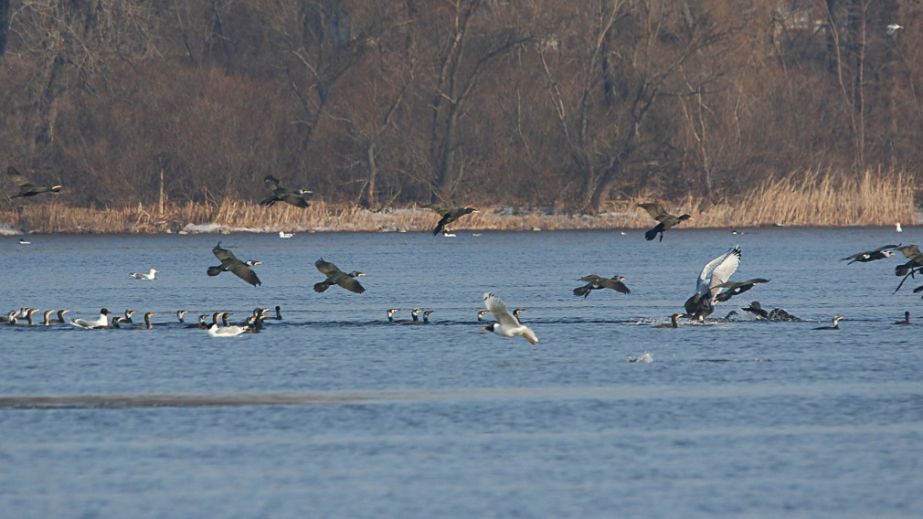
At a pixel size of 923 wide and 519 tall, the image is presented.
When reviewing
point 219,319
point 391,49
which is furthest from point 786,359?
point 391,49

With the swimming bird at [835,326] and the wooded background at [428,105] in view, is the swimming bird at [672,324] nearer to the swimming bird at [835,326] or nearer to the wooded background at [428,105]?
the swimming bird at [835,326]

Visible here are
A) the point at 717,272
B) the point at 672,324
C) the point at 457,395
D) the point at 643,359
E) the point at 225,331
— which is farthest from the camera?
the point at 672,324

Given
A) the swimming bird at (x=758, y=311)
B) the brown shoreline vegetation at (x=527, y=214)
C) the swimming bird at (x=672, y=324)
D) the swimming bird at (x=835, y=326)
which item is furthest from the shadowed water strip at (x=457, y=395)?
the brown shoreline vegetation at (x=527, y=214)

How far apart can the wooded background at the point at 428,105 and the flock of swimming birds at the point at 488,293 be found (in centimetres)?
2736

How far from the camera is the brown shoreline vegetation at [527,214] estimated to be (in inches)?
2023

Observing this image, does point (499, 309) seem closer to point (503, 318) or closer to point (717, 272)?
point (503, 318)

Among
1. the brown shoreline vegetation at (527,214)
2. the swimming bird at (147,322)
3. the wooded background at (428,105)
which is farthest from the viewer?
the wooded background at (428,105)

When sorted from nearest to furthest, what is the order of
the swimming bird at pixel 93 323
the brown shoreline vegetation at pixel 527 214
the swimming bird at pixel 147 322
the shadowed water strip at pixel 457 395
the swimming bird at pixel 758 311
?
the shadowed water strip at pixel 457 395, the swimming bird at pixel 147 322, the swimming bird at pixel 93 323, the swimming bird at pixel 758 311, the brown shoreline vegetation at pixel 527 214

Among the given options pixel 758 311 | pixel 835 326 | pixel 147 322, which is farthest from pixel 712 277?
pixel 147 322

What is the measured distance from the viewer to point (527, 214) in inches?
2244

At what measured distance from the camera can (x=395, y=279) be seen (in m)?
36.9

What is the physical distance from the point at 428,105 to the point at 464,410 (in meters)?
40.3

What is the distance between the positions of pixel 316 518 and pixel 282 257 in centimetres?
3314

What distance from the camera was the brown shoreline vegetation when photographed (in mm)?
51375
